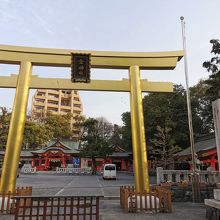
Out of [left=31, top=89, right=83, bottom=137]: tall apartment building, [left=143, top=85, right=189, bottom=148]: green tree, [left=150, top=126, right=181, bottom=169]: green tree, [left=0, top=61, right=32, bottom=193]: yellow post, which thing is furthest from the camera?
[left=31, top=89, right=83, bottom=137]: tall apartment building

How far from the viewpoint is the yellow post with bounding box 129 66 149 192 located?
905 centimetres

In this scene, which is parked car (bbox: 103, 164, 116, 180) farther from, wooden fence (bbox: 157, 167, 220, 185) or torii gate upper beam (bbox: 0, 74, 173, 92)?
torii gate upper beam (bbox: 0, 74, 173, 92)

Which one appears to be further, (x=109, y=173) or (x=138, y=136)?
(x=109, y=173)

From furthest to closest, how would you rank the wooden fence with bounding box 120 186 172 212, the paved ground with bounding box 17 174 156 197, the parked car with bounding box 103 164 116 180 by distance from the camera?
the parked car with bounding box 103 164 116 180 → the paved ground with bounding box 17 174 156 197 → the wooden fence with bounding box 120 186 172 212

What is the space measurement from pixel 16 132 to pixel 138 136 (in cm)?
443

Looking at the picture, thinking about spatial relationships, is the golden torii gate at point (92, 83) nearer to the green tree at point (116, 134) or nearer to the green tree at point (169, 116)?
the green tree at point (169, 116)

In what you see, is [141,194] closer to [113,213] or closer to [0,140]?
[113,213]

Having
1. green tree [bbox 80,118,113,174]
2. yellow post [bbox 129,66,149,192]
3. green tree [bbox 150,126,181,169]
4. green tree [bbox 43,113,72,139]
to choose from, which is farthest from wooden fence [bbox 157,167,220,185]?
green tree [bbox 43,113,72,139]

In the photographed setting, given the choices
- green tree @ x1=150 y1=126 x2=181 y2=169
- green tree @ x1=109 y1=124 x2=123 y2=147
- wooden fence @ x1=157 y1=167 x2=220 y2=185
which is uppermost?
green tree @ x1=109 y1=124 x2=123 y2=147

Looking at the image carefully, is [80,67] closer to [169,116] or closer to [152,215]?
[152,215]

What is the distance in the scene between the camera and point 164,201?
8914 mm

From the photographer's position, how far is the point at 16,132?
9.02m

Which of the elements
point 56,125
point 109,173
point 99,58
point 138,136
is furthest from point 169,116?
point 56,125

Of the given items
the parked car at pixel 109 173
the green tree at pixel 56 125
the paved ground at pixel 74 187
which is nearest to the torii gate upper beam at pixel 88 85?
the paved ground at pixel 74 187
